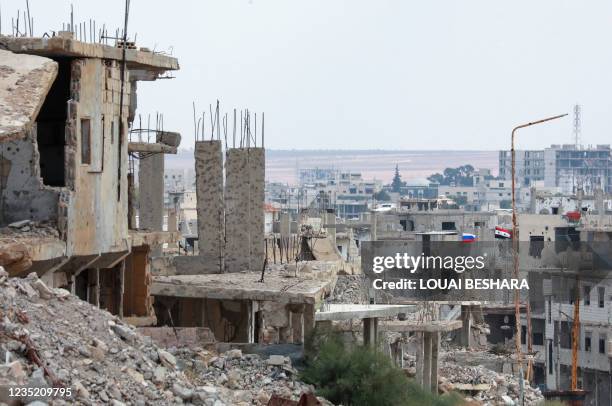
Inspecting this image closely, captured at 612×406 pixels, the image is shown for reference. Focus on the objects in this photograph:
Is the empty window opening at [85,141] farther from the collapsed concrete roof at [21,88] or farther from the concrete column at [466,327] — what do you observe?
the concrete column at [466,327]

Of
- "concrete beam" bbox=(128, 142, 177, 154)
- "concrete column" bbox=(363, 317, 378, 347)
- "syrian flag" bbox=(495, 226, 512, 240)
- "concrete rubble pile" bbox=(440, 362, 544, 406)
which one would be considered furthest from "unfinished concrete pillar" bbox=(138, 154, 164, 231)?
"syrian flag" bbox=(495, 226, 512, 240)

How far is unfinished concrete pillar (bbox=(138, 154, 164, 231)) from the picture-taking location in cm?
2581

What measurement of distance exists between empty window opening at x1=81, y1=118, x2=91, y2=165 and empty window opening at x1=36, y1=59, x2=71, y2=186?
19.6 inches

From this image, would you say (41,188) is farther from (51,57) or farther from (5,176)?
(51,57)

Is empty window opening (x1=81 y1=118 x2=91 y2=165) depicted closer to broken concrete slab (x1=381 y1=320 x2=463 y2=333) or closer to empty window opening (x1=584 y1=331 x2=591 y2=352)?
broken concrete slab (x1=381 y1=320 x2=463 y2=333)

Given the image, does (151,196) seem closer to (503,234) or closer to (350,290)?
(350,290)

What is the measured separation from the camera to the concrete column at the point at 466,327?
44.3 metres

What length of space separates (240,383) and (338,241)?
1596 inches

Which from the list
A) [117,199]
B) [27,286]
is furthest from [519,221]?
[27,286]

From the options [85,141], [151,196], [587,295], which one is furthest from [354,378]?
[587,295]

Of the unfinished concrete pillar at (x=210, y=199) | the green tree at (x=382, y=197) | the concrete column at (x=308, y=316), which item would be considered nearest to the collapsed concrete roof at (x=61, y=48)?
the concrete column at (x=308, y=316)

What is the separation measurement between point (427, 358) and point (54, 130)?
1339 cm

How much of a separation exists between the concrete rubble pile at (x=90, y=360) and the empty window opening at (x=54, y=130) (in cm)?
422

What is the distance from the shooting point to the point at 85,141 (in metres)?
18.3
